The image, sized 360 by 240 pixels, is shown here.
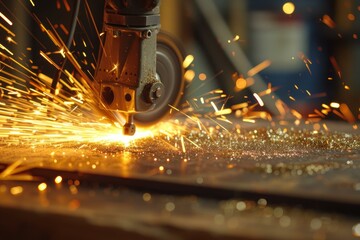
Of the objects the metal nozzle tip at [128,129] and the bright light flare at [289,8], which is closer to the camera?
the metal nozzle tip at [128,129]

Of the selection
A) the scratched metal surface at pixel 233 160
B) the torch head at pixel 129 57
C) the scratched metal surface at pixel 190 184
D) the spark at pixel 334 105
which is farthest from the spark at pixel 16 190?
the spark at pixel 334 105

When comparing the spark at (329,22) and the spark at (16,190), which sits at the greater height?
the spark at (329,22)

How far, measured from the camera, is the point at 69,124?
3.53m

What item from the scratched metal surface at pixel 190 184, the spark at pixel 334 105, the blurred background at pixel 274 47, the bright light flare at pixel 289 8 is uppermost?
the bright light flare at pixel 289 8

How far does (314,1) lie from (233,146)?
134 inches

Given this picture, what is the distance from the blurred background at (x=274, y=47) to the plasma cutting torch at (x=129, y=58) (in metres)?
2.51

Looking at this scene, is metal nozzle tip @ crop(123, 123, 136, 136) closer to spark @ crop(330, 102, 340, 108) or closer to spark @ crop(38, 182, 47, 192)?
spark @ crop(38, 182, 47, 192)

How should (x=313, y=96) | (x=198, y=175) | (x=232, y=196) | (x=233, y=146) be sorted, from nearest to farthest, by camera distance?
(x=232, y=196) < (x=198, y=175) < (x=233, y=146) < (x=313, y=96)

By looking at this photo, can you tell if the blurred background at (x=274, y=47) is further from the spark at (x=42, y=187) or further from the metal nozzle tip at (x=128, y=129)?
the spark at (x=42, y=187)

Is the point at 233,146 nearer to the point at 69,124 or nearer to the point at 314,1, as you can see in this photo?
the point at 69,124

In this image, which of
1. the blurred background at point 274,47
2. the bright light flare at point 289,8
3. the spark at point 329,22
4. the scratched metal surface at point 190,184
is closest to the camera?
the scratched metal surface at point 190,184

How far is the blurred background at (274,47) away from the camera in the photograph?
5.93 metres

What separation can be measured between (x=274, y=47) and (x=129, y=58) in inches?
151

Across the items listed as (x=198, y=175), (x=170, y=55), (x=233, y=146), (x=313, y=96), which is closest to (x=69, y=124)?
(x=170, y=55)
